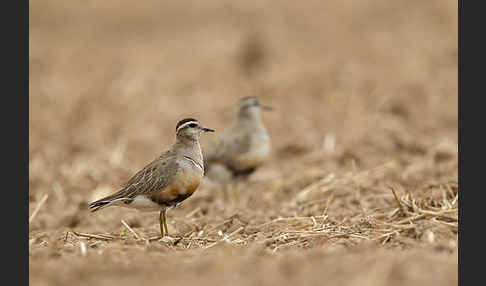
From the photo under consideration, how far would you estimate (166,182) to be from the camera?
6.36m

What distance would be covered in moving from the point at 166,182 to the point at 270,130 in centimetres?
661

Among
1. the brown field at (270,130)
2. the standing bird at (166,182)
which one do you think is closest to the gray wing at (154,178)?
the standing bird at (166,182)

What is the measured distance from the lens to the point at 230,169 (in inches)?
376

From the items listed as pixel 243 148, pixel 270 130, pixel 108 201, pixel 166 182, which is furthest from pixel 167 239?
pixel 270 130

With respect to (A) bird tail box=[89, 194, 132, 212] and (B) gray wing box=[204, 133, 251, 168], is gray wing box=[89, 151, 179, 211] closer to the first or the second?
(A) bird tail box=[89, 194, 132, 212]

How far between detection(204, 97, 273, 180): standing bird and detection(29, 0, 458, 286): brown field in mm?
434

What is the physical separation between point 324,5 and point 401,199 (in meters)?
14.0

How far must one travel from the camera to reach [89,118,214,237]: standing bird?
6352 millimetres

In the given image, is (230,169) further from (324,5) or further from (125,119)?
(324,5)

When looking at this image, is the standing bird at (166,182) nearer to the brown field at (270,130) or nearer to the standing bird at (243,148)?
the brown field at (270,130)

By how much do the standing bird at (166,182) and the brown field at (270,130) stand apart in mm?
340

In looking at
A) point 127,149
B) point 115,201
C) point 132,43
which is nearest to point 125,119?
point 127,149

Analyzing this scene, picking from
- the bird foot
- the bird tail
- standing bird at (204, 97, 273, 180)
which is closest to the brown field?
the bird foot

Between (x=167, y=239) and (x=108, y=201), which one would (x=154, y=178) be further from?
(x=167, y=239)
